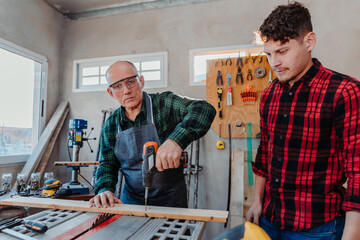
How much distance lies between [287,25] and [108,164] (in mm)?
1317

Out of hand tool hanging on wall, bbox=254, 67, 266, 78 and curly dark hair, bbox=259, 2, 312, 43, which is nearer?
curly dark hair, bbox=259, 2, 312, 43

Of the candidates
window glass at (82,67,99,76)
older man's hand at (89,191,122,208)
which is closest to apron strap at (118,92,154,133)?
older man's hand at (89,191,122,208)

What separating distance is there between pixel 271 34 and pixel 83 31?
3.27 meters

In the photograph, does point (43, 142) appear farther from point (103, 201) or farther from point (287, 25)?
point (287, 25)

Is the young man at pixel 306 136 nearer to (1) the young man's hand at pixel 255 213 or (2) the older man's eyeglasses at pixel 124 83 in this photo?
(1) the young man's hand at pixel 255 213

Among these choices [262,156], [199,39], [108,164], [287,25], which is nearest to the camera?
[287,25]

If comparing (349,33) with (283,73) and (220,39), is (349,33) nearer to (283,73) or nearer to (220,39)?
(220,39)

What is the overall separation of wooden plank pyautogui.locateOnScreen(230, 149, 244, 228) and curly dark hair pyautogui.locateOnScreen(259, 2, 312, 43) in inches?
72.3

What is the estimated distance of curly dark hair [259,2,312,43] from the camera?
0.96m

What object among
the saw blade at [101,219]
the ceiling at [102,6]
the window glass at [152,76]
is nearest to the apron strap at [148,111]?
the saw blade at [101,219]

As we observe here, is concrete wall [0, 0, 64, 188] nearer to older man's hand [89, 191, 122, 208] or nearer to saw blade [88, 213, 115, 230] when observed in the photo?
older man's hand [89, 191, 122, 208]

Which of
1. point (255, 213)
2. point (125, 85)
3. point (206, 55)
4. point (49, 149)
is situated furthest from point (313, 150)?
point (49, 149)

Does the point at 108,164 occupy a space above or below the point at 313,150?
below

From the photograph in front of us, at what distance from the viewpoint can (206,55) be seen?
10.2 ft
